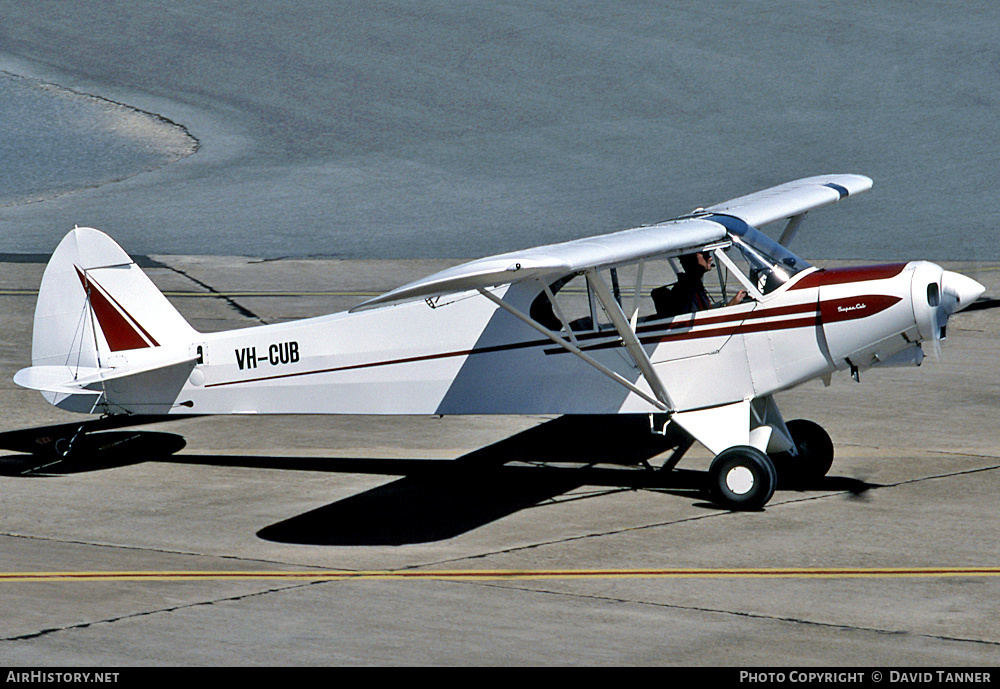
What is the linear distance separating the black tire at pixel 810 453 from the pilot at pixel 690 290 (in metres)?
1.52

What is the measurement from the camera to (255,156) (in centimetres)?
2975

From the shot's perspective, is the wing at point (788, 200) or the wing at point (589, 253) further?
the wing at point (788, 200)

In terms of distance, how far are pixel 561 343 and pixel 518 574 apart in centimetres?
250

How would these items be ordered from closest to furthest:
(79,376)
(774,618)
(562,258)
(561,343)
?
(774,618) → (562,258) → (561,343) → (79,376)

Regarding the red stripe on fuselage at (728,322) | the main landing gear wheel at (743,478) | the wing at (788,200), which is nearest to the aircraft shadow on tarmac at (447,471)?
the main landing gear wheel at (743,478)

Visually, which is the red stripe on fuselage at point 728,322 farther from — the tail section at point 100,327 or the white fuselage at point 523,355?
the tail section at point 100,327

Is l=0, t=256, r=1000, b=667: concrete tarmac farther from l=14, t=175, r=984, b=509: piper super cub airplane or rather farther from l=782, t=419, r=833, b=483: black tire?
l=14, t=175, r=984, b=509: piper super cub airplane

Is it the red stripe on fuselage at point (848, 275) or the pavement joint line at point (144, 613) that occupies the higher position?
the red stripe on fuselage at point (848, 275)

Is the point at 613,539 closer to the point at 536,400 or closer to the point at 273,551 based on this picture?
the point at 536,400

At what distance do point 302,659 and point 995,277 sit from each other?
57.2 ft

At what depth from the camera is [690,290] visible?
1145 cm

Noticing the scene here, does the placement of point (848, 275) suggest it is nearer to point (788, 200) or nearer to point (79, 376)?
point (788, 200)

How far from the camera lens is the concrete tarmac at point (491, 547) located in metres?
7.97
